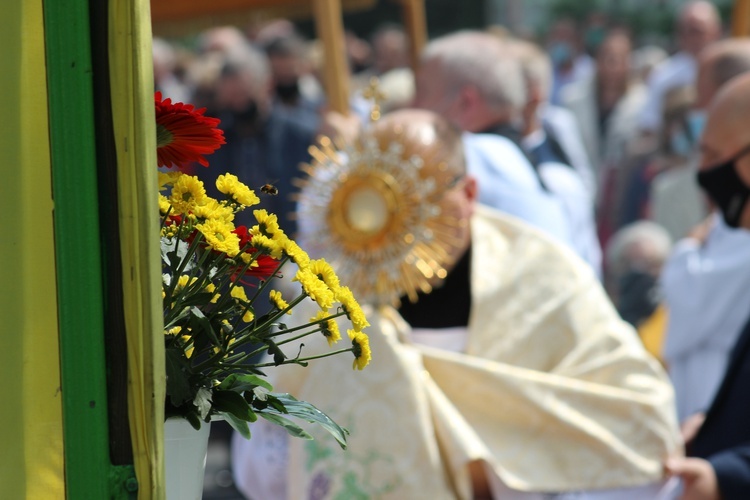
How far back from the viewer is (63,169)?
1.12 m

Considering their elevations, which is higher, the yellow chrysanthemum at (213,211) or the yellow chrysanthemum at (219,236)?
the yellow chrysanthemum at (213,211)

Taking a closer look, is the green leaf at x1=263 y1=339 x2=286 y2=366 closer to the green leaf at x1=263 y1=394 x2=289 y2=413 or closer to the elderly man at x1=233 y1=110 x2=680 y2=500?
the green leaf at x1=263 y1=394 x2=289 y2=413

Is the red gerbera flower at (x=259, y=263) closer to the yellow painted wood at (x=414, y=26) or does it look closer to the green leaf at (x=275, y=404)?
the green leaf at (x=275, y=404)

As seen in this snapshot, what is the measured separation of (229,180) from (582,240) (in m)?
3.37

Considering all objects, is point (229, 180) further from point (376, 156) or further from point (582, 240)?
point (582, 240)

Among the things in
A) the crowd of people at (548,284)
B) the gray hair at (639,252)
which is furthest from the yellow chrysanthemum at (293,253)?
the gray hair at (639,252)

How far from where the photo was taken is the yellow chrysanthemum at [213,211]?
4.40 ft

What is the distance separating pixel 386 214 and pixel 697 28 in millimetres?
4778

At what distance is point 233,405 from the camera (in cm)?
132

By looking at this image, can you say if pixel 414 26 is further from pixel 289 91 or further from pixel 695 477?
pixel 695 477

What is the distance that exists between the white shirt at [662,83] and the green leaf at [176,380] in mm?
5739

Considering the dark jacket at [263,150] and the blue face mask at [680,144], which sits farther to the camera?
the blue face mask at [680,144]

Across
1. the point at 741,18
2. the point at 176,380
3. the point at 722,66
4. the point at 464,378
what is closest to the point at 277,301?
the point at 176,380

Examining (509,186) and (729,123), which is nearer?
(729,123)
